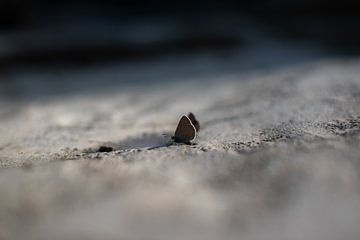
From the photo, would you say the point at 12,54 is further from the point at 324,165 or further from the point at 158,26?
the point at 324,165

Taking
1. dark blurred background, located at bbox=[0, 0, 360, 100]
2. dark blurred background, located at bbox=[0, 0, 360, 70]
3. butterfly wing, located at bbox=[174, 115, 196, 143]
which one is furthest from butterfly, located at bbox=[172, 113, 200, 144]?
dark blurred background, located at bbox=[0, 0, 360, 70]

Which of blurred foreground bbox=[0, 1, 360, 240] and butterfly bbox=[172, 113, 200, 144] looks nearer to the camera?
blurred foreground bbox=[0, 1, 360, 240]

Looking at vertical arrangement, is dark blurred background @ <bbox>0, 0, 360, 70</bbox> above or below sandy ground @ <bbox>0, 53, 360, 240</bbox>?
above

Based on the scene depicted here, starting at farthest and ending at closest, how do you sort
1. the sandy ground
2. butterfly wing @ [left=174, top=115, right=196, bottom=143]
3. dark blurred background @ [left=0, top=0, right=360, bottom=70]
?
dark blurred background @ [left=0, top=0, right=360, bottom=70], butterfly wing @ [left=174, top=115, right=196, bottom=143], the sandy ground

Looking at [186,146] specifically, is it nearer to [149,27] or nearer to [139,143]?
[139,143]

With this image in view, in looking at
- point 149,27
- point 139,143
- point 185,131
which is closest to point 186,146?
point 185,131

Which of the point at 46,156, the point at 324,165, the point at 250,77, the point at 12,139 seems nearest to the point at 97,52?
the point at 250,77

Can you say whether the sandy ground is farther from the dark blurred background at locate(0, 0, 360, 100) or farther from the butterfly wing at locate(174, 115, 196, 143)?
the dark blurred background at locate(0, 0, 360, 100)
